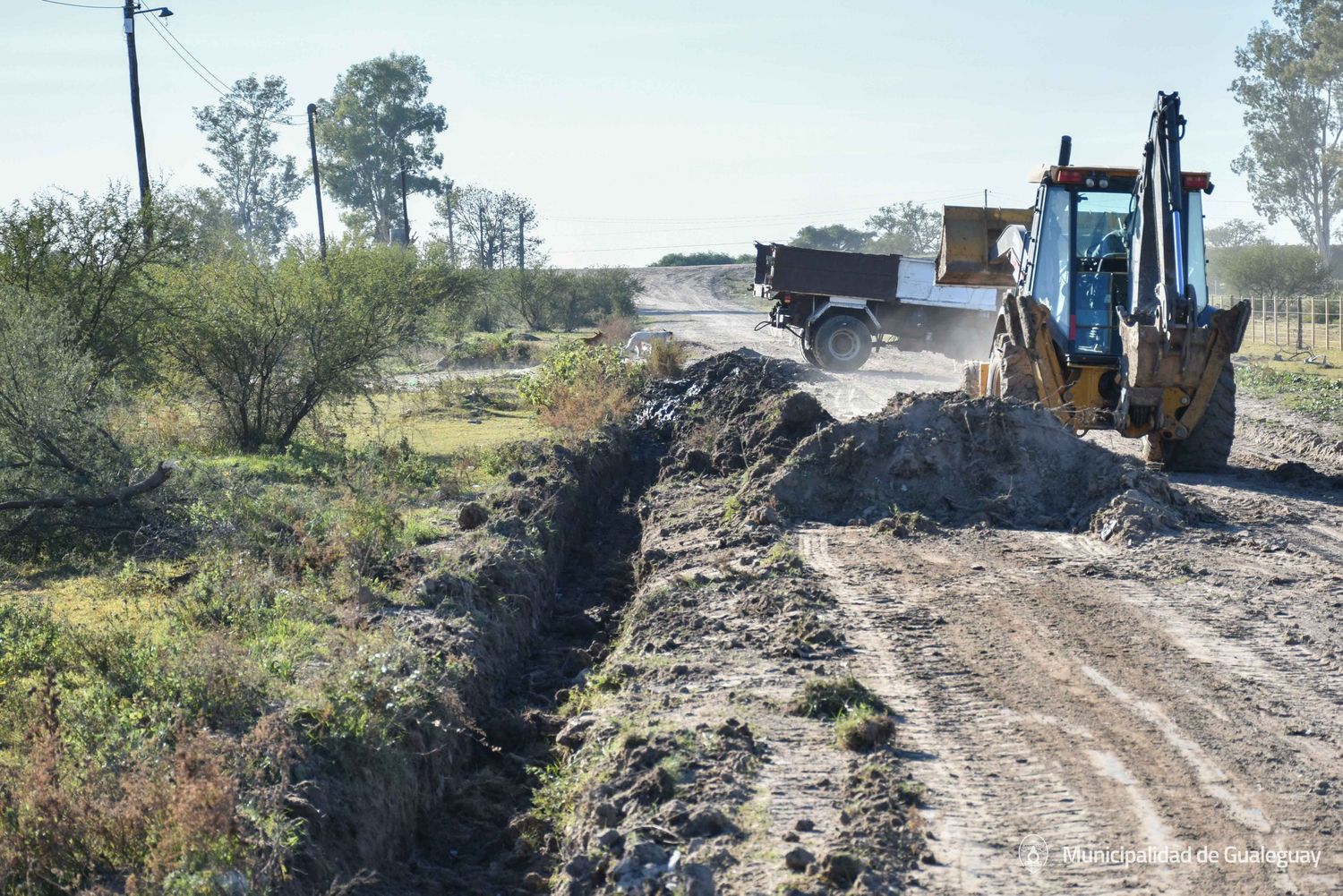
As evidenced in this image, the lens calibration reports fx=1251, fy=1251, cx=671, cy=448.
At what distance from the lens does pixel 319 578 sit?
9586 mm

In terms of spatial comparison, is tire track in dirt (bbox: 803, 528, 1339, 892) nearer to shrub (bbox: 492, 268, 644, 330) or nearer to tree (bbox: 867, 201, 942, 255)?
shrub (bbox: 492, 268, 644, 330)

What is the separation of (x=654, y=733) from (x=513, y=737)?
170cm

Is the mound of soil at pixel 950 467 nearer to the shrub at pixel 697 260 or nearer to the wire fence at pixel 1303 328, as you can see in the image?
the wire fence at pixel 1303 328

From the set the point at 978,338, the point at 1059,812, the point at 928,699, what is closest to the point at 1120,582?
the point at 928,699

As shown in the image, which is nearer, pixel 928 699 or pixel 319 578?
pixel 928 699

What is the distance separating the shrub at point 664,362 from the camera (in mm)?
23859

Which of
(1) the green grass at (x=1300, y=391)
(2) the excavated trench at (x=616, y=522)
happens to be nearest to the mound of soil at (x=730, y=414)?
(2) the excavated trench at (x=616, y=522)

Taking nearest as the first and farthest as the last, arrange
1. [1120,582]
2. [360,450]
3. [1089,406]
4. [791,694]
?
[791,694]
[1120,582]
[1089,406]
[360,450]

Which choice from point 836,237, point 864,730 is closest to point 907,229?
point 836,237

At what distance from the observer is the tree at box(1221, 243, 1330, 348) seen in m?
55.5

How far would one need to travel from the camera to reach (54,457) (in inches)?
447

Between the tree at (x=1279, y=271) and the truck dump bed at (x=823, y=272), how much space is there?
36715 mm

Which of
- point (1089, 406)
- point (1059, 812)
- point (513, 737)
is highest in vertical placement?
point (1089, 406)

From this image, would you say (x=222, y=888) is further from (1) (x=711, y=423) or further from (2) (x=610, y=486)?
(1) (x=711, y=423)
